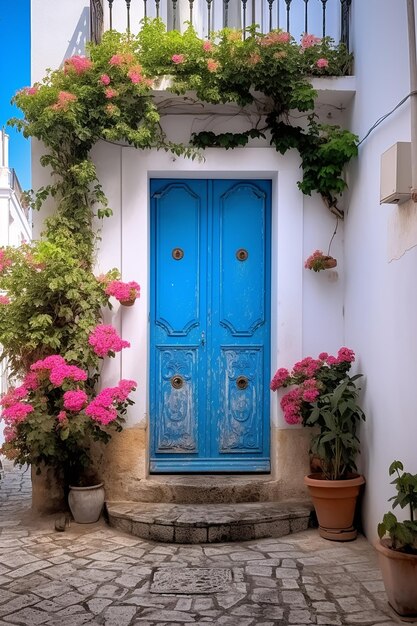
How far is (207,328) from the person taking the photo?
6590 mm

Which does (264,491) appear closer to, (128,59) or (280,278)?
(280,278)

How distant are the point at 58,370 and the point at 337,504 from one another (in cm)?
256

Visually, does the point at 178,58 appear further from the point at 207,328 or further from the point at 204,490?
the point at 204,490

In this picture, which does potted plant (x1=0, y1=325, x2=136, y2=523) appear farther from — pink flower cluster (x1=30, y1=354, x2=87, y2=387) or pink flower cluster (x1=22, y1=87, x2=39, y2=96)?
pink flower cluster (x1=22, y1=87, x2=39, y2=96)

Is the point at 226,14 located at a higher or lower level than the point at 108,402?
higher

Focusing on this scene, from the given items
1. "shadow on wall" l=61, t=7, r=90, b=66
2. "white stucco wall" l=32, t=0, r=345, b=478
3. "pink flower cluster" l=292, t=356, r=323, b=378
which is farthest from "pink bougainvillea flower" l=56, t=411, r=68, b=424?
"shadow on wall" l=61, t=7, r=90, b=66

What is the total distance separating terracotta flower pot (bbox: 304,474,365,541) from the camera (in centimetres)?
541

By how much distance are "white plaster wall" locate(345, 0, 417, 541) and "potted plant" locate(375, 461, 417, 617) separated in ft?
1.44

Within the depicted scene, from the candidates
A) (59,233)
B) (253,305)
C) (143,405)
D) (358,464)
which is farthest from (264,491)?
(59,233)

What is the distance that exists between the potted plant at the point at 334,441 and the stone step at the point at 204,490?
25.9 inches

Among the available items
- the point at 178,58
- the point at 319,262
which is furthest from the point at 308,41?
the point at 319,262

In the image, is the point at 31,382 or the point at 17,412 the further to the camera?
the point at 31,382

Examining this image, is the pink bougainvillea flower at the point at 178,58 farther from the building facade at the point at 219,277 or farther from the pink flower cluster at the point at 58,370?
the pink flower cluster at the point at 58,370

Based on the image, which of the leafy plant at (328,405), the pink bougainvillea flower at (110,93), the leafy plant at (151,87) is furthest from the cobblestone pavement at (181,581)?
the pink bougainvillea flower at (110,93)
